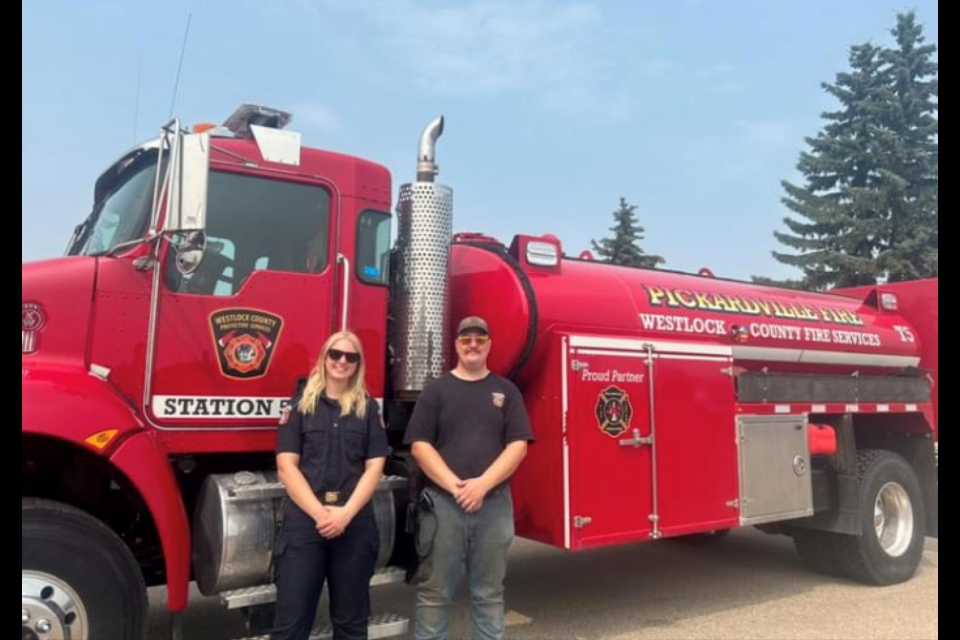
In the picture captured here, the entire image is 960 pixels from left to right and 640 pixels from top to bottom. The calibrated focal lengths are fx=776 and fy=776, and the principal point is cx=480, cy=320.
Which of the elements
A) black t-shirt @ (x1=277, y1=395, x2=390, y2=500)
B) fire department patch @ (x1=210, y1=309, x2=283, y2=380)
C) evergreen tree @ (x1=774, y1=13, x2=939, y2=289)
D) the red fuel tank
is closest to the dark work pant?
black t-shirt @ (x1=277, y1=395, x2=390, y2=500)

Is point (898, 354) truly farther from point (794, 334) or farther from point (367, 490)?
point (367, 490)

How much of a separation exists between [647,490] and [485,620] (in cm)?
156

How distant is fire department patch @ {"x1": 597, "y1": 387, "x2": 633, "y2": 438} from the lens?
193 inches

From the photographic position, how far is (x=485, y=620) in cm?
404

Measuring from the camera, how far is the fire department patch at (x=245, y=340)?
4.05 metres

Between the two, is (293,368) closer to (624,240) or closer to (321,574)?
(321,574)

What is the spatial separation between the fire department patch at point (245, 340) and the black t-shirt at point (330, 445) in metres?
0.46

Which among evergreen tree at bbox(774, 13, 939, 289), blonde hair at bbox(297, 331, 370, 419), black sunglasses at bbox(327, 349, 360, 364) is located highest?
evergreen tree at bbox(774, 13, 939, 289)

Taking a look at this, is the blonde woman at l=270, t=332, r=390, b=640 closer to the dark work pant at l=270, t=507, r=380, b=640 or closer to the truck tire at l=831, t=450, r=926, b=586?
the dark work pant at l=270, t=507, r=380, b=640

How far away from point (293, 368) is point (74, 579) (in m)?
1.42

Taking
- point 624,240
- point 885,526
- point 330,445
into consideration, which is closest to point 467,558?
point 330,445

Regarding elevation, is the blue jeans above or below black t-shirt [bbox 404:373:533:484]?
below

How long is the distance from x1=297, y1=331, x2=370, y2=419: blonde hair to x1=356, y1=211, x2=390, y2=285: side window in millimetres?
720

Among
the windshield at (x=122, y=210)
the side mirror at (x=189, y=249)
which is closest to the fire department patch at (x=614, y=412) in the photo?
the side mirror at (x=189, y=249)
